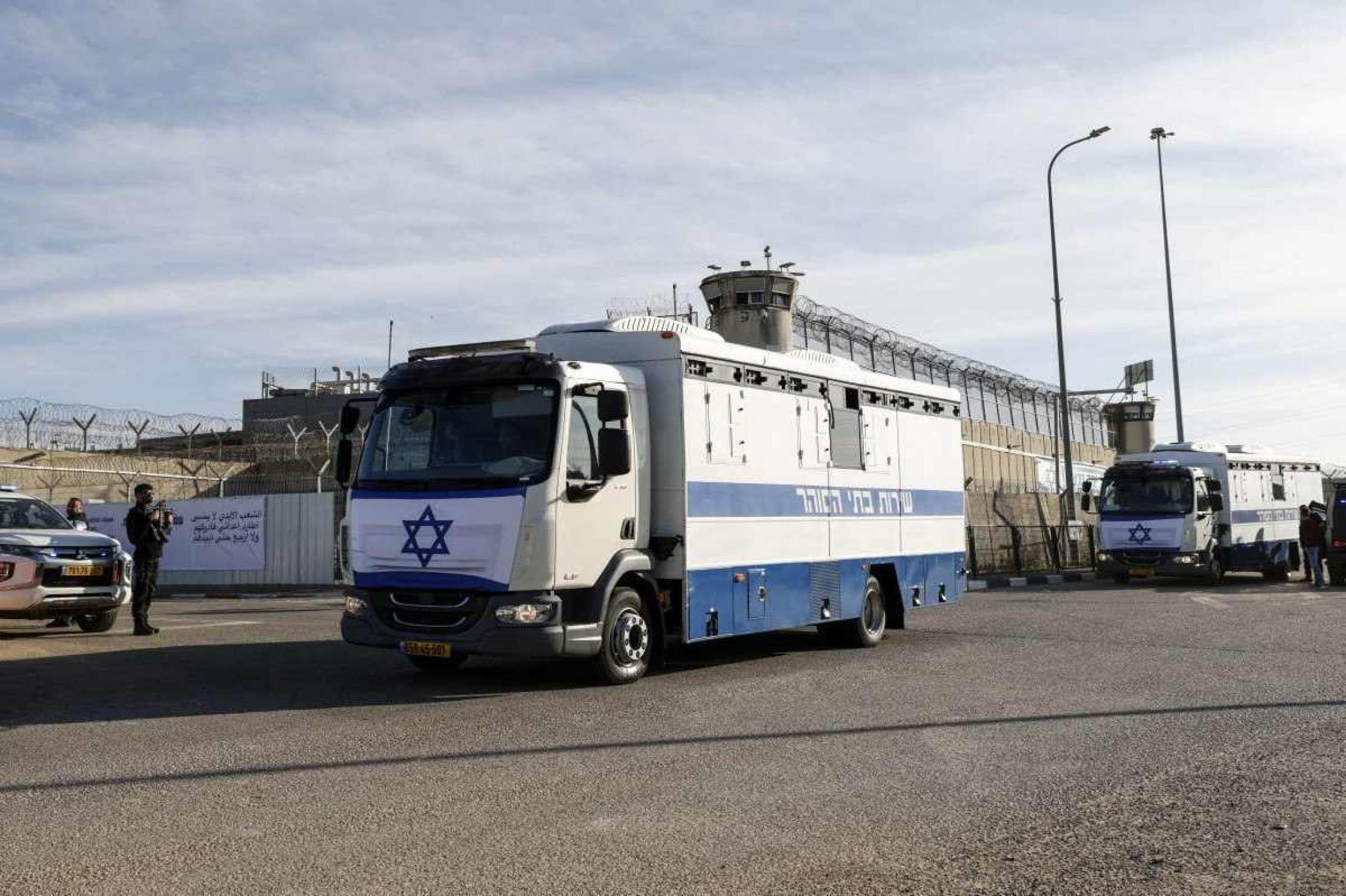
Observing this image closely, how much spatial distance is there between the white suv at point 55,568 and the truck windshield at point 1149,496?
19814 mm

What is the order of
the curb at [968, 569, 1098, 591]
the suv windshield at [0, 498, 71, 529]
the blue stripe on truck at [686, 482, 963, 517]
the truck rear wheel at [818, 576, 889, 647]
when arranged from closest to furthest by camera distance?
the blue stripe on truck at [686, 482, 963, 517], the truck rear wheel at [818, 576, 889, 647], the suv windshield at [0, 498, 71, 529], the curb at [968, 569, 1098, 591]

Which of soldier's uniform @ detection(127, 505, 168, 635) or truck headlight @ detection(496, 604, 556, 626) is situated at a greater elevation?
soldier's uniform @ detection(127, 505, 168, 635)

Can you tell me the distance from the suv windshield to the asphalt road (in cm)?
310

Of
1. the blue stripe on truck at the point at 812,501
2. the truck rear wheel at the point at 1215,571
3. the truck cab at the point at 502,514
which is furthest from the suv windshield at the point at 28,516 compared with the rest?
the truck rear wheel at the point at 1215,571

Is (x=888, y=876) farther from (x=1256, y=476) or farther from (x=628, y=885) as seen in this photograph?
(x=1256, y=476)

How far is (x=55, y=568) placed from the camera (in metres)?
14.4

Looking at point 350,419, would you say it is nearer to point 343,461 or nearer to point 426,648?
point 343,461

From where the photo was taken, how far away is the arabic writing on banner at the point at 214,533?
29.3 metres

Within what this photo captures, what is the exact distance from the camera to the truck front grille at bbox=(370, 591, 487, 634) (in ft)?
32.4

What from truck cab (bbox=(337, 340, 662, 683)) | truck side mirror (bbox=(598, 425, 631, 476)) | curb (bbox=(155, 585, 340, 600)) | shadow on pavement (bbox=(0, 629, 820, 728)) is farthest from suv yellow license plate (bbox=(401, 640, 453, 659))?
curb (bbox=(155, 585, 340, 600))

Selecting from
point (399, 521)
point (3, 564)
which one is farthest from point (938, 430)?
point (3, 564)

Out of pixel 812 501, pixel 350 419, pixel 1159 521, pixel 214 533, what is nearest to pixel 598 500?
pixel 350 419

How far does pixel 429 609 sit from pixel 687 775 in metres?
3.64

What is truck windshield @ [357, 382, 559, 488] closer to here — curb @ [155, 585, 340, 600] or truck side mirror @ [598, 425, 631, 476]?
truck side mirror @ [598, 425, 631, 476]
